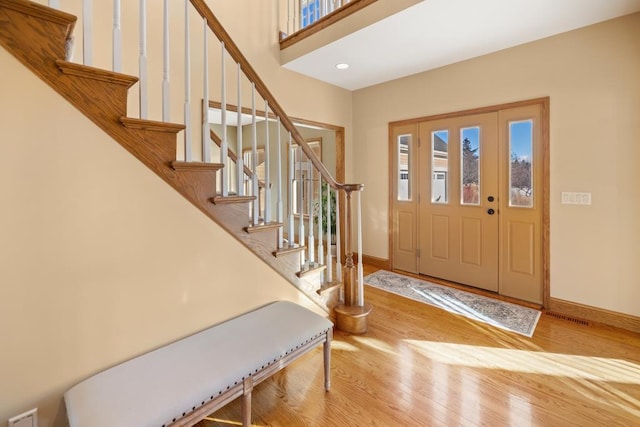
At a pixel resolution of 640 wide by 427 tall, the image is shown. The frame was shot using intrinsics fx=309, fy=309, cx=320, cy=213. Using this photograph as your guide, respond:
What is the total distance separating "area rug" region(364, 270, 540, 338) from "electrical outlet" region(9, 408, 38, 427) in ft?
9.82

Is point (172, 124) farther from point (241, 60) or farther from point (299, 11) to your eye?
point (299, 11)

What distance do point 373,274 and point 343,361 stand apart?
82.2 inches

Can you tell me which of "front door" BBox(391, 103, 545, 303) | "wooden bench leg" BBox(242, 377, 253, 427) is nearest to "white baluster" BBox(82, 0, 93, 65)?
"wooden bench leg" BBox(242, 377, 253, 427)

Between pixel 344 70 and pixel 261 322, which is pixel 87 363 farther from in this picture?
pixel 344 70

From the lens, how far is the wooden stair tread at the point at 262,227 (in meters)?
1.94

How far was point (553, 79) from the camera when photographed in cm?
292

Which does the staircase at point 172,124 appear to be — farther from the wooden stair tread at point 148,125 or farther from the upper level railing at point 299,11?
the upper level railing at point 299,11

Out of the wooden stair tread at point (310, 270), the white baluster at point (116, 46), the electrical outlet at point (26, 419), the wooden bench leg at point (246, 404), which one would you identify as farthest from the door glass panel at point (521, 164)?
the electrical outlet at point (26, 419)

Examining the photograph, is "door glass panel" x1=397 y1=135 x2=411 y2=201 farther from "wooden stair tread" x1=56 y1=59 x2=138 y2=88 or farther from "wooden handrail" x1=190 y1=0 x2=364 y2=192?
"wooden stair tread" x1=56 y1=59 x2=138 y2=88

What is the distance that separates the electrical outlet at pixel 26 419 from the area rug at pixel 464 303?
2993 millimetres

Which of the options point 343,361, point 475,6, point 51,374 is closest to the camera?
point 51,374

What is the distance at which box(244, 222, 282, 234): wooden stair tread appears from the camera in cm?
194

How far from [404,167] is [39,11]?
3692 mm

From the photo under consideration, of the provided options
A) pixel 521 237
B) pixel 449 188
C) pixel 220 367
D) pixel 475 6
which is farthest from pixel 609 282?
pixel 220 367
